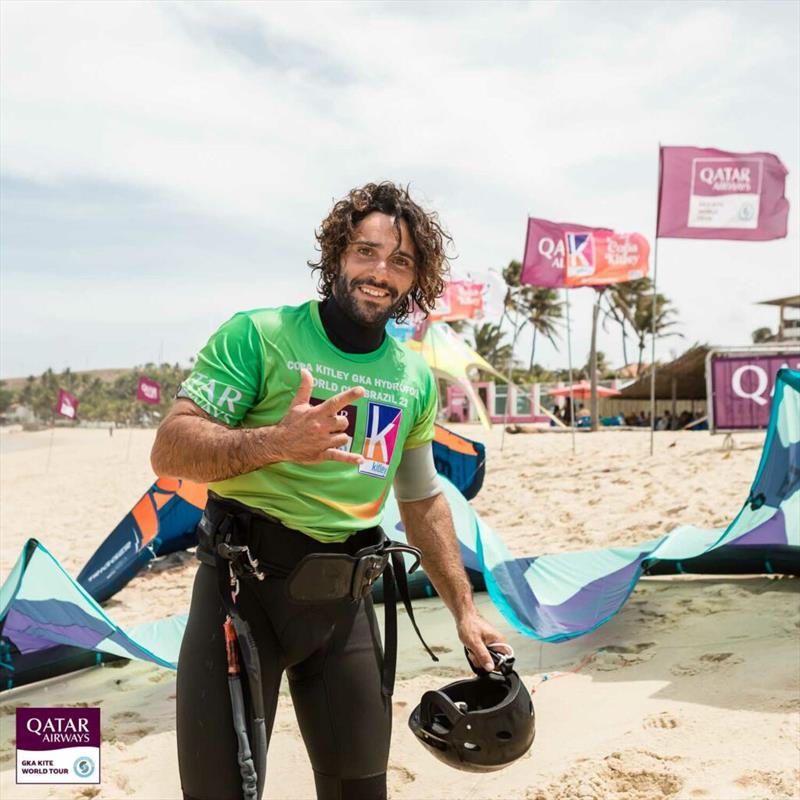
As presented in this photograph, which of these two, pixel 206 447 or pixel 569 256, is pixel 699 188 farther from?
pixel 206 447

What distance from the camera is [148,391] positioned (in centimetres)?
2483

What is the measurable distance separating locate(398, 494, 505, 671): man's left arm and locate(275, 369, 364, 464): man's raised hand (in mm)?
704

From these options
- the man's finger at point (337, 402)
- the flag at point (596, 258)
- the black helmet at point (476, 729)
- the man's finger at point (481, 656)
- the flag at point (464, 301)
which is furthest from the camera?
the flag at point (464, 301)

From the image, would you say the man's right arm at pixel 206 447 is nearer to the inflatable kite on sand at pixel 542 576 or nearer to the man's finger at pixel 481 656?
the man's finger at pixel 481 656

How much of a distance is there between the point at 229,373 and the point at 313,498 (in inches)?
13.3

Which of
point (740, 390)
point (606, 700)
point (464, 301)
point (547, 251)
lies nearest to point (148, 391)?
point (464, 301)

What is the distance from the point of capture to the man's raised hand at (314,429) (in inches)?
60.1

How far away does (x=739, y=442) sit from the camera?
12.0 meters

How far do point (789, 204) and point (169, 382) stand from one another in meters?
111

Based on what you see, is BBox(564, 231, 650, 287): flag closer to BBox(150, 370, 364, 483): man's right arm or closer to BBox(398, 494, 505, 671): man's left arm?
BBox(398, 494, 505, 671): man's left arm

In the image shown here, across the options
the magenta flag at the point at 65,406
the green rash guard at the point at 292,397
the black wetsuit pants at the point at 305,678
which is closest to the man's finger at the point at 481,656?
the black wetsuit pants at the point at 305,678

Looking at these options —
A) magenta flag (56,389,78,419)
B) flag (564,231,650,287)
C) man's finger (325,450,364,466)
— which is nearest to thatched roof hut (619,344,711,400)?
flag (564,231,650,287)

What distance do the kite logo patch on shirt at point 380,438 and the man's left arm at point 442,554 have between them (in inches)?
10.6

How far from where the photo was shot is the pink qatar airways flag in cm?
1662
